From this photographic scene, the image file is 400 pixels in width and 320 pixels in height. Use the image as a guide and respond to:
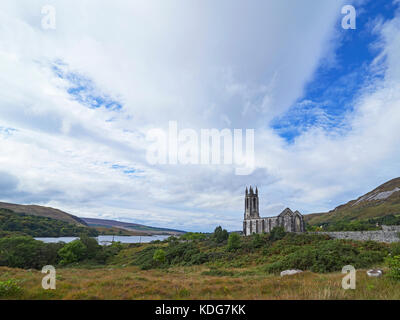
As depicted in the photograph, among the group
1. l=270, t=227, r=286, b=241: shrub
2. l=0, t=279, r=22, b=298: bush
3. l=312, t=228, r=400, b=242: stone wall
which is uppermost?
l=0, t=279, r=22, b=298: bush

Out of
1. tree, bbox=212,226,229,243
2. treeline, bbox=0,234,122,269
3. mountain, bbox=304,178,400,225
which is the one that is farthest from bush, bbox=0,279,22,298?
mountain, bbox=304,178,400,225

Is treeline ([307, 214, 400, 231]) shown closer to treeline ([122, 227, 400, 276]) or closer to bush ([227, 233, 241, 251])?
treeline ([122, 227, 400, 276])

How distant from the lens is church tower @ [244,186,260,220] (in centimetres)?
6481

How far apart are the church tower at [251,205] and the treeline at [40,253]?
40.7 metres

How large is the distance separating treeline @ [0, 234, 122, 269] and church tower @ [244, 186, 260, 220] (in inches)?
1600

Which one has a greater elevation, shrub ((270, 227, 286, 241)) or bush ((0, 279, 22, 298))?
bush ((0, 279, 22, 298))

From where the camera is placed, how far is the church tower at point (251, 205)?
64812 millimetres

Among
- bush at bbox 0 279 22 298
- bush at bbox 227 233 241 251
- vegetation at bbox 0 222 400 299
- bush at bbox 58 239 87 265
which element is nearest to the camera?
bush at bbox 0 279 22 298
